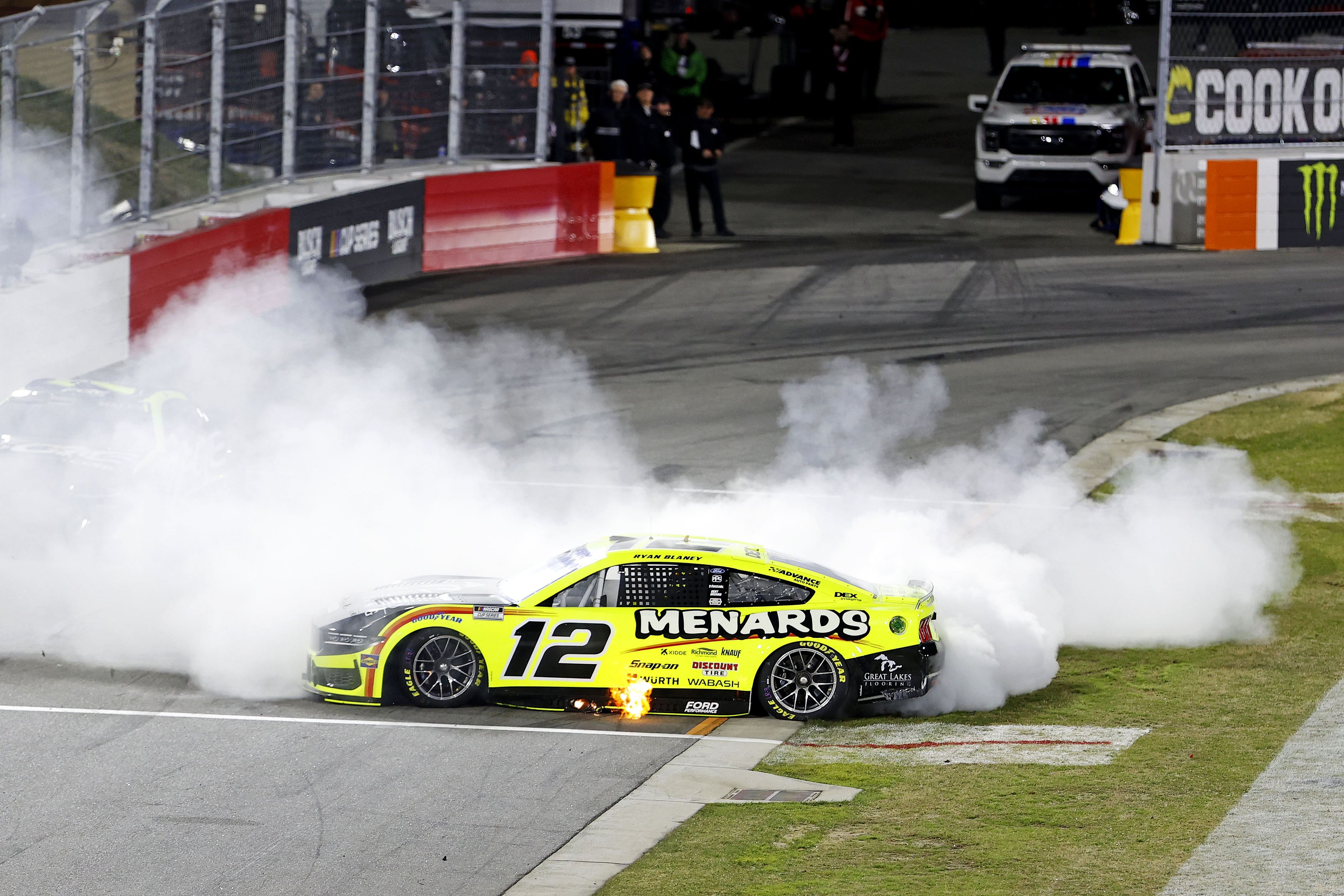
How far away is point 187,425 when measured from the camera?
13688mm

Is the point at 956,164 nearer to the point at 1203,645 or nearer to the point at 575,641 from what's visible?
the point at 1203,645

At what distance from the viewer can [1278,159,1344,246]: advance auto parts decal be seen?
23.5m

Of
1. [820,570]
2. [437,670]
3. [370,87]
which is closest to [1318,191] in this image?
[370,87]

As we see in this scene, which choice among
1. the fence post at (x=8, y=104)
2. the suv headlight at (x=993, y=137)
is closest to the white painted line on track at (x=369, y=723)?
the fence post at (x=8, y=104)

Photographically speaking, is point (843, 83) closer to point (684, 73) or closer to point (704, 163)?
point (684, 73)

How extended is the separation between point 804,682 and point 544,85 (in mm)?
15544

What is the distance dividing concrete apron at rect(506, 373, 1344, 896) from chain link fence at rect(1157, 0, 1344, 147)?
14.7 meters

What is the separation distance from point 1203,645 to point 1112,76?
16986 millimetres

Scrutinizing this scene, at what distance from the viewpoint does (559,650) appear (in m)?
10.1

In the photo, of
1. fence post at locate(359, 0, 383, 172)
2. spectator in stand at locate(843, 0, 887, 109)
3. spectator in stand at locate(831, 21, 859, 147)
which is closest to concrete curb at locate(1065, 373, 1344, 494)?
fence post at locate(359, 0, 383, 172)

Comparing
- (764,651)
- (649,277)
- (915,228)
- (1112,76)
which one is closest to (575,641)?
(764,651)

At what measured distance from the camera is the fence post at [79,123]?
16.4 metres

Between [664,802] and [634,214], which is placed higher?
[634,214]

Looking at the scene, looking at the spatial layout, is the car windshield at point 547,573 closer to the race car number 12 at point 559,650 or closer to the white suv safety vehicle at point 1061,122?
the race car number 12 at point 559,650
